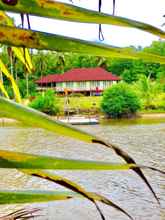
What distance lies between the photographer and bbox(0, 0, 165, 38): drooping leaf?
0.31 m

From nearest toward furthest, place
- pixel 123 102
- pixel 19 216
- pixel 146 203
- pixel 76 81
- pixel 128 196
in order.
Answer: pixel 19 216 < pixel 146 203 < pixel 128 196 < pixel 123 102 < pixel 76 81

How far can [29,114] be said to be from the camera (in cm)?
30

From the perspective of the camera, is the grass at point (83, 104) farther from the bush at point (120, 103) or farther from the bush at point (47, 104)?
the bush at point (120, 103)

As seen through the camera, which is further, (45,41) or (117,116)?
(117,116)

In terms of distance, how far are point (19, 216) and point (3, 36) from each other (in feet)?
0.81

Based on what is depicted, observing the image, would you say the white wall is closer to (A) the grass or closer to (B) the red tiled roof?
(B) the red tiled roof

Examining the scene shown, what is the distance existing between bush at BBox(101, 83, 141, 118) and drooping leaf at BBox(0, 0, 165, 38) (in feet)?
116

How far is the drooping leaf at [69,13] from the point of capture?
31cm

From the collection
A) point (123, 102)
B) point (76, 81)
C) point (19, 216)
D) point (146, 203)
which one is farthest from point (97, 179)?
point (76, 81)

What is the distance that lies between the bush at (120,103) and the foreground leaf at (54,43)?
1395 inches

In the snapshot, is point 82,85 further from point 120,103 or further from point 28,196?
point 28,196

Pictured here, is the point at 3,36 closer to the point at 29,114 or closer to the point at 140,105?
the point at 29,114

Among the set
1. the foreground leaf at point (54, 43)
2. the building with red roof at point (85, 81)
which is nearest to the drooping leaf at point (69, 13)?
the foreground leaf at point (54, 43)

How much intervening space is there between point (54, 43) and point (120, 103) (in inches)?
1413
